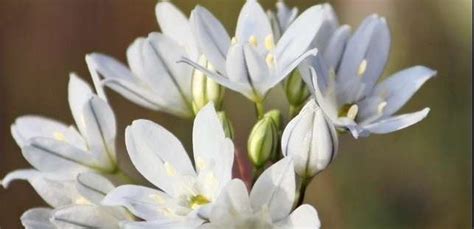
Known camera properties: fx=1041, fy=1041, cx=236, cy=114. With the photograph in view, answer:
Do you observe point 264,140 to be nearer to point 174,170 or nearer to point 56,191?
point 174,170

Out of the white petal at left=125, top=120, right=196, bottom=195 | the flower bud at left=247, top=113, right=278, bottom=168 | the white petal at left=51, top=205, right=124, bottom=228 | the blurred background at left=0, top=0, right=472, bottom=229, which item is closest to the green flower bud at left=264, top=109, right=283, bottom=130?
the flower bud at left=247, top=113, right=278, bottom=168

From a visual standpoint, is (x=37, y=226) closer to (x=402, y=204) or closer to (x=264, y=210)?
(x=264, y=210)

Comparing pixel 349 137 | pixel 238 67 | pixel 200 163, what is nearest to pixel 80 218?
pixel 200 163

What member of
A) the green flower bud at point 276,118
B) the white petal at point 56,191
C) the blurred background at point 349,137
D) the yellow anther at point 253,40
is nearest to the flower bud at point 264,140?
the green flower bud at point 276,118

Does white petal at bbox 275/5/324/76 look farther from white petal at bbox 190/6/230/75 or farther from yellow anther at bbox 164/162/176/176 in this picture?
yellow anther at bbox 164/162/176/176

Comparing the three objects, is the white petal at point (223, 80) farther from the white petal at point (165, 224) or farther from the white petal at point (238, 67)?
the white petal at point (165, 224)

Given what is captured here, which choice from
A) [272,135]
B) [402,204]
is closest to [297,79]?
[272,135]
